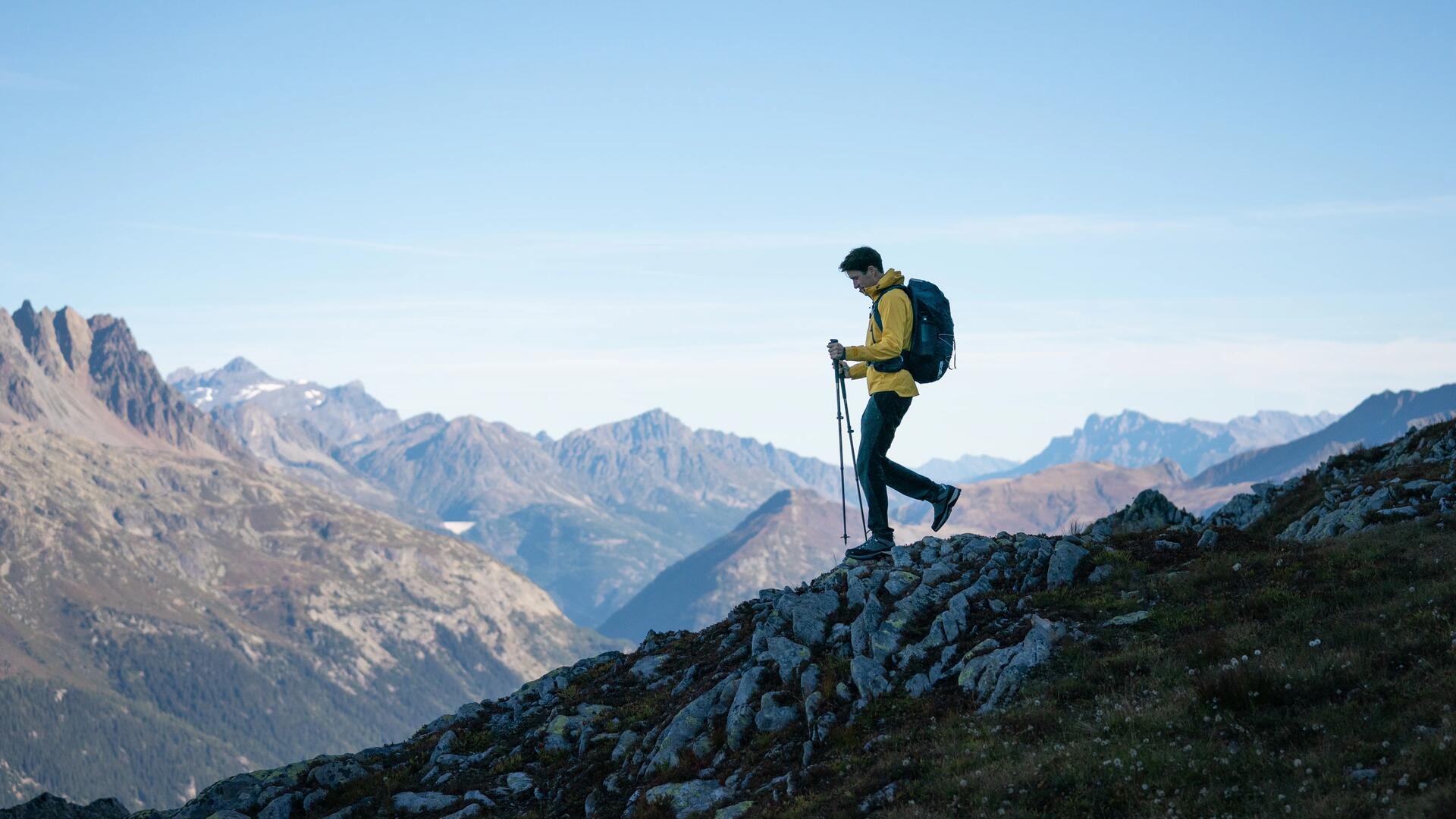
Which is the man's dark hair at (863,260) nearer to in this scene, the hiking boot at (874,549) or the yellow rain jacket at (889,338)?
the yellow rain jacket at (889,338)

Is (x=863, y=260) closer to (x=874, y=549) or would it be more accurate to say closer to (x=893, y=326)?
(x=893, y=326)

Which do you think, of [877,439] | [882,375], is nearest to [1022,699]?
[877,439]

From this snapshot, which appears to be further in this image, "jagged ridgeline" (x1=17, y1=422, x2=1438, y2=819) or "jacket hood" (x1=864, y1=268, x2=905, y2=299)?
"jacket hood" (x1=864, y1=268, x2=905, y2=299)

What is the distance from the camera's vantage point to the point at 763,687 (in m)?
19.1

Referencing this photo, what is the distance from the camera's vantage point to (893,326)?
840 inches

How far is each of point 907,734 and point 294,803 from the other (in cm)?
1349

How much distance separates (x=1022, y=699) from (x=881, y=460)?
25.1 ft

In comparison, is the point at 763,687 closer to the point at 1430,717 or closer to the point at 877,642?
the point at 877,642

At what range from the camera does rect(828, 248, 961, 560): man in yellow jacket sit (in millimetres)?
21359

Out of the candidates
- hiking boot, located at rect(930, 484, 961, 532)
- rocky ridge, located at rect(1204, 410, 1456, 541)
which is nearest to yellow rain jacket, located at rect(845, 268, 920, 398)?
hiking boot, located at rect(930, 484, 961, 532)

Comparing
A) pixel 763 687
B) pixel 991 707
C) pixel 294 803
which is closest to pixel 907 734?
pixel 991 707

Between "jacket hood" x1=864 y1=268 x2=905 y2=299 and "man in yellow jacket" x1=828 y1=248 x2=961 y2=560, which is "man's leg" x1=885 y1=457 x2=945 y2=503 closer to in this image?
"man in yellow jacket" x1=828 y1=248 x2=961 y2=560

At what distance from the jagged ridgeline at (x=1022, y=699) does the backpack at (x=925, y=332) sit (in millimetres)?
4216

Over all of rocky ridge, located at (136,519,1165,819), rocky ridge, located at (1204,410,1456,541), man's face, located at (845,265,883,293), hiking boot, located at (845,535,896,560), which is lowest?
rocky ridge, located at (136,519,1165,819)
